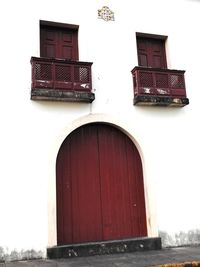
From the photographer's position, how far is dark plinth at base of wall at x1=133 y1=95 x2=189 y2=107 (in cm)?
748

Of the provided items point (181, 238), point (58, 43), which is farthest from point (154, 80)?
point (181, 238)

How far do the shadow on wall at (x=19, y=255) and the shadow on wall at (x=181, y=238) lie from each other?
9.06 feet

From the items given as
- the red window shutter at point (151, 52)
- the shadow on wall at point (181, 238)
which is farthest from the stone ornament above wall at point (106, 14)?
the shadow on wall at point (181, 238)

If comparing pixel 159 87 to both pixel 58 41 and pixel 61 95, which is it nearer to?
pixel 61 95

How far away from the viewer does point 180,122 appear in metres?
7.94

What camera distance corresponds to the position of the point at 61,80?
7.13 m

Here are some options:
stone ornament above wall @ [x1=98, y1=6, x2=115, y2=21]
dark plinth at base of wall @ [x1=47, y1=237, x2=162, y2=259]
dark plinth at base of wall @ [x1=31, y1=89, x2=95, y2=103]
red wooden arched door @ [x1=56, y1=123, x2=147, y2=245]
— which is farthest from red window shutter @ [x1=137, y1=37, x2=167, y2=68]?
dark plinth at base of wall @ [x1=47, y1=237, x2=162, y2=259]

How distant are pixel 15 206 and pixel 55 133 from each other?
5.70 ft

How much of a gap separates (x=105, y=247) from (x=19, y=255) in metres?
1.76

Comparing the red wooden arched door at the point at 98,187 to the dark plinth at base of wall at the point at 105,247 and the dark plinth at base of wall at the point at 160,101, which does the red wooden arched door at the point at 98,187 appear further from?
the dark plinth at base of wall at the point at 160,101

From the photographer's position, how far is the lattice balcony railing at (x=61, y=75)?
6945 millimetres

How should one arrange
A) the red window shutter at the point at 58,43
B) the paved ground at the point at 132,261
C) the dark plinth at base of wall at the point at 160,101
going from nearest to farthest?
the paved ground at the point at 132,261 < the dark plinth at base of wall at the point at 160,101 < the red window shutter at the point at 58,43

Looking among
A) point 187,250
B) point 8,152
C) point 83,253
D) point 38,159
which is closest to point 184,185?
point 187,250

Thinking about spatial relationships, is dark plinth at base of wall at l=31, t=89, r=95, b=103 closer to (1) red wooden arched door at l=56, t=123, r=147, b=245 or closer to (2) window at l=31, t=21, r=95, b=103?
(2) window at l=31, t=21, r=95, b=103
